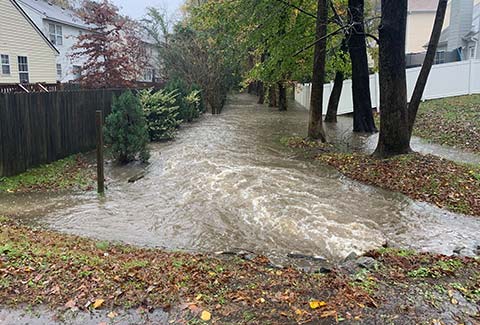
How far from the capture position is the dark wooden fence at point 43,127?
27.1ft

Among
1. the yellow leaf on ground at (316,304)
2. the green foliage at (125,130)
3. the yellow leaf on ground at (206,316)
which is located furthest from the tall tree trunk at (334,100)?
the yellow leaf on ground at (206,316)

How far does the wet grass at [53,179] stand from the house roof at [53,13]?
19.2 metres

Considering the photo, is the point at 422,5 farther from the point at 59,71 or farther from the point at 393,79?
the point at 393,79

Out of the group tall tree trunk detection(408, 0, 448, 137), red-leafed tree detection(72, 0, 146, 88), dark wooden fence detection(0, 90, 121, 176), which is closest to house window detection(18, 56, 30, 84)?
red-leafed tree detection(72, 0, 146, 88)

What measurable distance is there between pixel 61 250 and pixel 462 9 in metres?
27.0

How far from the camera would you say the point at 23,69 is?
2178cm

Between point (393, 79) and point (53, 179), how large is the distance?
748 cm

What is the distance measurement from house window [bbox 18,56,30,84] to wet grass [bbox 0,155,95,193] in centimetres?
1422

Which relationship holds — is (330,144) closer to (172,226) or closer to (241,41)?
(241,41)

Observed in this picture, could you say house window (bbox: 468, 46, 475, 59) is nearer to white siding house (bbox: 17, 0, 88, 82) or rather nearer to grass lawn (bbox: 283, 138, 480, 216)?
grass lawn (bbox: 283, 138, 480, 216)

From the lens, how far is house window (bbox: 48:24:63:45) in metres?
27.4

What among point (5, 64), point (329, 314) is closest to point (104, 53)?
point (5, 64)

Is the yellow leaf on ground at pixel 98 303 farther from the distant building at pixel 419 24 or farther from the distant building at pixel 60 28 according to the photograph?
the distant building at pixel 419 24

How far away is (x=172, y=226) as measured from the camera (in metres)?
6.23
